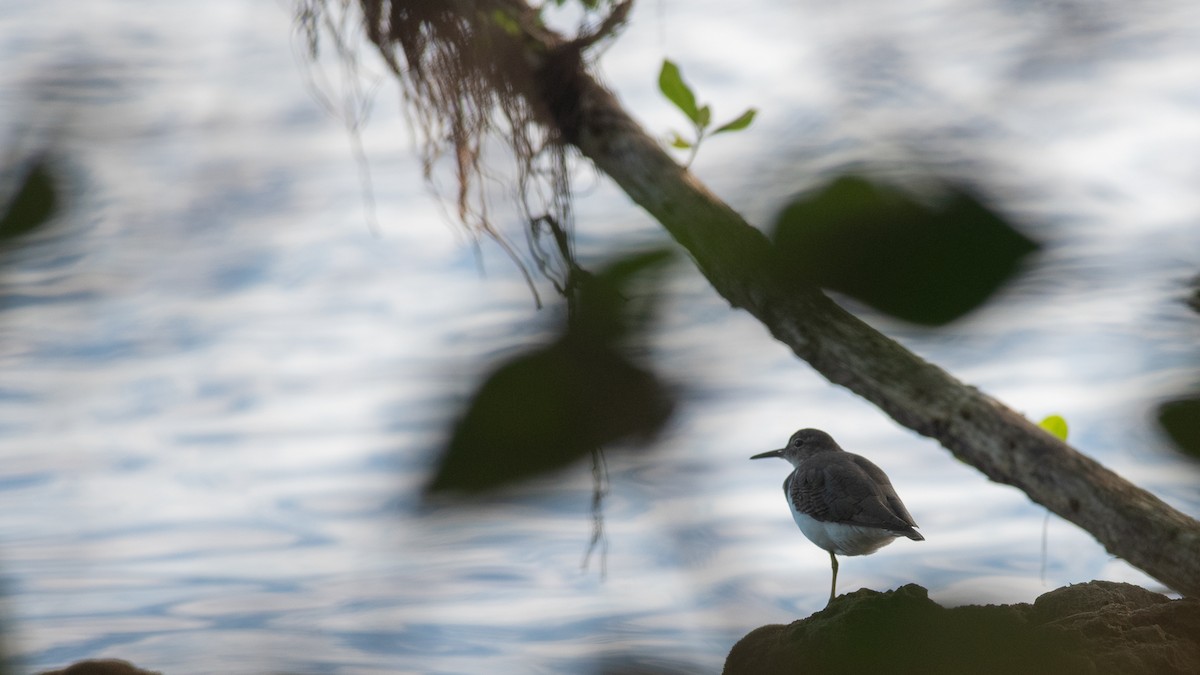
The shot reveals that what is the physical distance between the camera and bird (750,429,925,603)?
113 centimetres

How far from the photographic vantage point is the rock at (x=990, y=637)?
12.5 inches

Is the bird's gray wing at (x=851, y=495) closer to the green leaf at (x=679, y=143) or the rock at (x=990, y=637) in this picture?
the rock at (x=990, y=637)

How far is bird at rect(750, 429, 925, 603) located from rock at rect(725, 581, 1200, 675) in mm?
320

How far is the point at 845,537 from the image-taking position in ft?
3.83

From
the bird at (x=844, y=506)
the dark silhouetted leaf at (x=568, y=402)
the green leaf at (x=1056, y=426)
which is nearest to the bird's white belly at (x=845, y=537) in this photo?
the bird at (x=844, y=506)

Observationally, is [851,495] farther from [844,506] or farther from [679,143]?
[679,143]

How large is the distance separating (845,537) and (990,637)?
2.76ft

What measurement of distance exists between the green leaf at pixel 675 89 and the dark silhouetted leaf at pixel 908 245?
236 mm

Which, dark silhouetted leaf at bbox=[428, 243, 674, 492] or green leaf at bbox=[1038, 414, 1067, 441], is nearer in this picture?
dark silhouetted leaf at bbox=[428, 243, 674, 492]

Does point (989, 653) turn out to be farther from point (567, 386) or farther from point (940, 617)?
point (567, 386)

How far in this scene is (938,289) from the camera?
6.3 inches

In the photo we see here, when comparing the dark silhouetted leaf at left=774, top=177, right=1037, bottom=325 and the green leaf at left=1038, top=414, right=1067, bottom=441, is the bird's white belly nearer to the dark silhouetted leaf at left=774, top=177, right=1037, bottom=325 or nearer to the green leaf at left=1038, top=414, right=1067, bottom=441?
the green leaf at left=1038, top=414, right=1067, bottom=441

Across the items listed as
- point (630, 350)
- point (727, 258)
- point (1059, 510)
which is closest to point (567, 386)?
point (630, 350)

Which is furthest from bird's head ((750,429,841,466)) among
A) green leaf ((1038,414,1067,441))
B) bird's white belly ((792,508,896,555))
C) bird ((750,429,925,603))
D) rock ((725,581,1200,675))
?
green leaf ((1038,414,1067,441))
